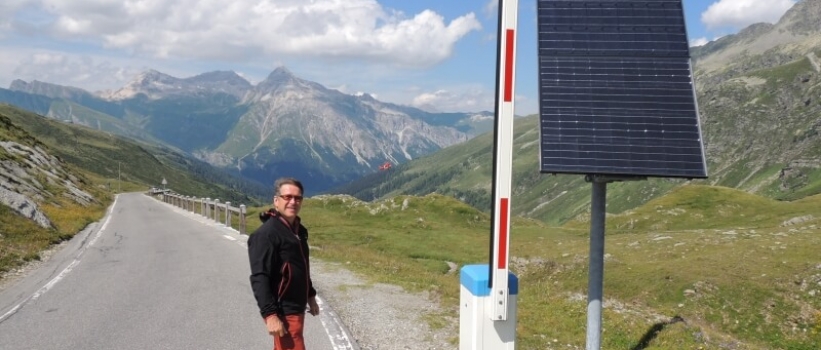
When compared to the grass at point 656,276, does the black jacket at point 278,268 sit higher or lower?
higher

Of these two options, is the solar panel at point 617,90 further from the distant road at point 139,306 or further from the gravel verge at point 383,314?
the distant road at point 139,306

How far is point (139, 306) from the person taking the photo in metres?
14.0

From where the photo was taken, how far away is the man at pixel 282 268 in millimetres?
7098

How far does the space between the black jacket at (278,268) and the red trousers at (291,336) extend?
0.10 meters

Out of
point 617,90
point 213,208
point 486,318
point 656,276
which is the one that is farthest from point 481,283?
point 213,208

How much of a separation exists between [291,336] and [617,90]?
6.37 meters

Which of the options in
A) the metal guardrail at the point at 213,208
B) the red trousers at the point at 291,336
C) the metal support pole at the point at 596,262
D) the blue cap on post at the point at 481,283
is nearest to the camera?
the blue cap on post at the point at 481,283

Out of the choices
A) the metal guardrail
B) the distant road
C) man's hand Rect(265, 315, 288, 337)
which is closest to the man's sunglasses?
man's hand Rect(265, 315, 288, 337)

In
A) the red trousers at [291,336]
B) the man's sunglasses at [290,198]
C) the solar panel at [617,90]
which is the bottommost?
the red trousers at [291,336]

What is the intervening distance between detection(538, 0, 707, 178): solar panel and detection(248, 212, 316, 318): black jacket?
12.7 ft

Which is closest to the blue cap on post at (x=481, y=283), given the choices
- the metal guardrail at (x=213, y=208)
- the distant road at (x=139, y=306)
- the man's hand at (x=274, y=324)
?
the man's hand at (x=274, y=324)

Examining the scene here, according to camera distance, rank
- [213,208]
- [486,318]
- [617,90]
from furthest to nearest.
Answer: [213,208]
[617,90]
[486,318]

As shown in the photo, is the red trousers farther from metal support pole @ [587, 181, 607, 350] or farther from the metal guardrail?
the metal guardrail

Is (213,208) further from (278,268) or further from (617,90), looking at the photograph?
(617,90)
